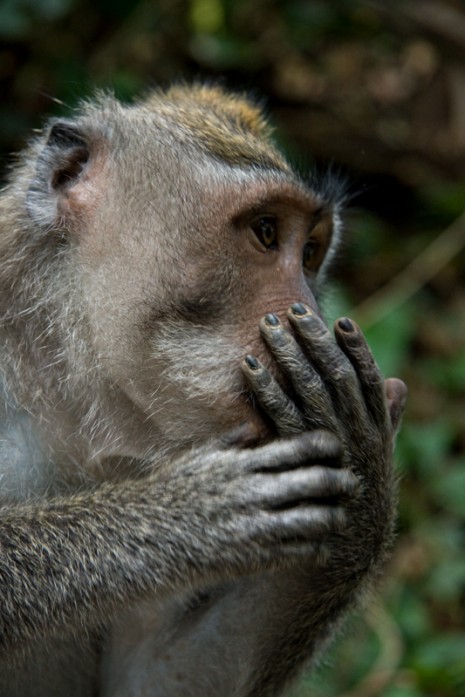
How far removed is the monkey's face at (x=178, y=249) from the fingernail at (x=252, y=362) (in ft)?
0.24

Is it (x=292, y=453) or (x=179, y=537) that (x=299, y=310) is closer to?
(x=292, y=453)

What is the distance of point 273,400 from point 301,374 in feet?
0.34

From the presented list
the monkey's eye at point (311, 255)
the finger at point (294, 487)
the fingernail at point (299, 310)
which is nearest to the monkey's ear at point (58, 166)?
the monkey's eye at point (311, 255)

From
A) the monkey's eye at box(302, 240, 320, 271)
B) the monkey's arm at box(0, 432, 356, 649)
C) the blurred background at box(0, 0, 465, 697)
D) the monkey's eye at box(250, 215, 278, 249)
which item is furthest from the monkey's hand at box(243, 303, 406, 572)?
the blurred background at box(0, 0, 465, 697)

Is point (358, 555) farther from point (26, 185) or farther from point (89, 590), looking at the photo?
point (26, 185)

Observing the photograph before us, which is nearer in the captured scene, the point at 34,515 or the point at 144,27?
the point at 34,515

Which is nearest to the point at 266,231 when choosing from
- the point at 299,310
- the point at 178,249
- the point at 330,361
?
the point at 178,249

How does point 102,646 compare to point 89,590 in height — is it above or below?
below

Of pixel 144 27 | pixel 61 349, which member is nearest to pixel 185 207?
pixel 61 349

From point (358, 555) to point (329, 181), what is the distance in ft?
4.06

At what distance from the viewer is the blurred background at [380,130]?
19.4 ft

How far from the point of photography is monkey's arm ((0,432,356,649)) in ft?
9.14

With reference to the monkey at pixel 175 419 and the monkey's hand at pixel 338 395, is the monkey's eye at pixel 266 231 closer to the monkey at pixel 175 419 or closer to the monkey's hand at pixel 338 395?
the monkey at pixel 175 419

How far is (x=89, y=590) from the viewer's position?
2842 mm
